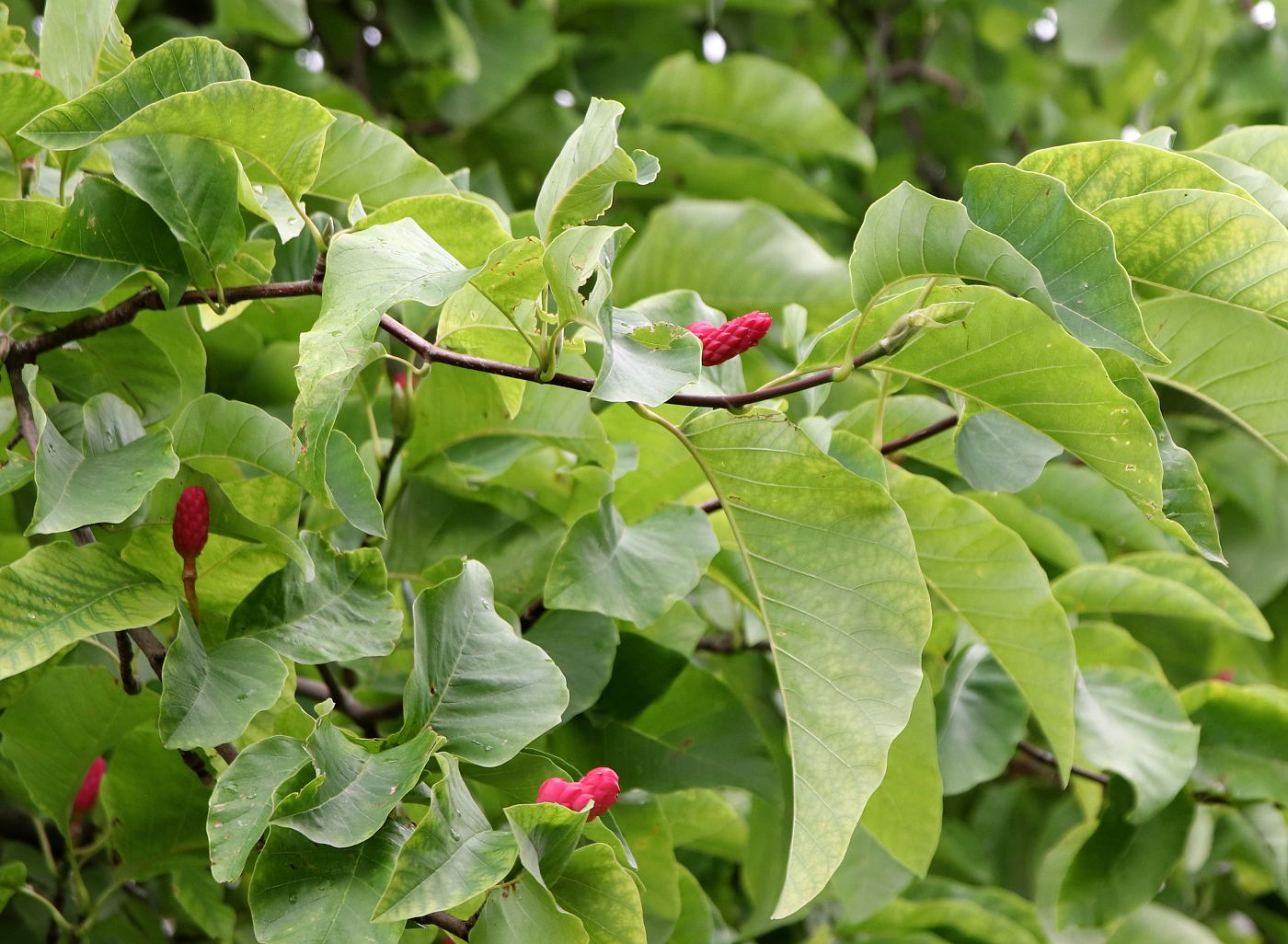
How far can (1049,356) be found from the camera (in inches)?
18.9

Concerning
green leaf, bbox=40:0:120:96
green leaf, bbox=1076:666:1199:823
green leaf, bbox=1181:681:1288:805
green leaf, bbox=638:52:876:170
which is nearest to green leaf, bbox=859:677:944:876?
green leaf, bbox=1076:666:1199:823

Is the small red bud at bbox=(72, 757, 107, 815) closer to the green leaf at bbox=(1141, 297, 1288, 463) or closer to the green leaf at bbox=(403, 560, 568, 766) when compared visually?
the green leaf at bbox=(403, 560, 568, 766)

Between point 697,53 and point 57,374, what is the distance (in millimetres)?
1356

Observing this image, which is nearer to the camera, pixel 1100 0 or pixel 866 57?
pixel 1100 0

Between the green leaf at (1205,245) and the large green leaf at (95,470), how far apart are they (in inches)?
15.6

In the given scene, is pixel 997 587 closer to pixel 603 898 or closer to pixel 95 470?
pixel 603 898

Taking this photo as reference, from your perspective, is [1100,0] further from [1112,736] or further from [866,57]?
[1112,736]

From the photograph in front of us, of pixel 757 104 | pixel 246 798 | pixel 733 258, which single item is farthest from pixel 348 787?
pixel 757 104

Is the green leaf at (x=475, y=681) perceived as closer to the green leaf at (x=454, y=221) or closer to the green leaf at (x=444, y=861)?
the green leaf at (x=444, y=861)

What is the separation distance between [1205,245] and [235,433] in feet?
1.35

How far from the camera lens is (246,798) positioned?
44 centimetres

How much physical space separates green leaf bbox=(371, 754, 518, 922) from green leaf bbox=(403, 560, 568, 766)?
0.03 m

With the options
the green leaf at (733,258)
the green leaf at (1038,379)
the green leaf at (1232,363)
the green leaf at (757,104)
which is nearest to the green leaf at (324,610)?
the green leaf at (1038,379)

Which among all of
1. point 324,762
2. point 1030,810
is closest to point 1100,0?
point 1030,810
